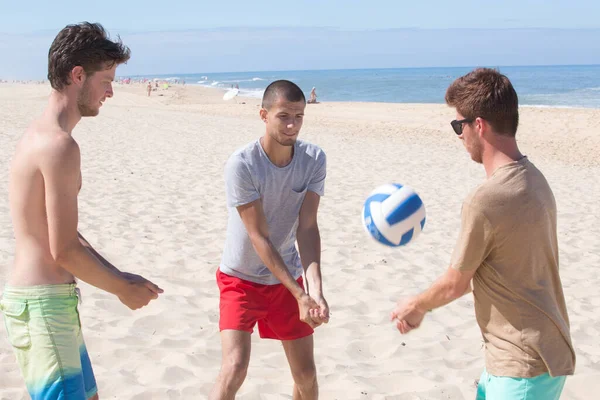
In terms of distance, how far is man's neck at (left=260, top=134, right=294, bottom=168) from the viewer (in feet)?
10.0

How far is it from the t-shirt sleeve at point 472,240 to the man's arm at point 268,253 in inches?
33.5

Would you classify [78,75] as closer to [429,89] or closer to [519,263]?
[519,263]

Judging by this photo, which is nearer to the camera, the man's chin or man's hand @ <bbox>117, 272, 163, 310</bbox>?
man's hand @ <bbox>117, 272, 163, 310</bbox>

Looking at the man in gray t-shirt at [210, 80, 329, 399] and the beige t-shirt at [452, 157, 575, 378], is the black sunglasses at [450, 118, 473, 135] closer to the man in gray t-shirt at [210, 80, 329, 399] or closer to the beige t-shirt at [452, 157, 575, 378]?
the beige t-shirt at [452, 157, 575, 378]

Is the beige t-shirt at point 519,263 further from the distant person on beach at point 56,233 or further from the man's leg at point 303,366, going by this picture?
the distant person on beach at point 56,233

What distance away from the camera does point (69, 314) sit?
2299 mm

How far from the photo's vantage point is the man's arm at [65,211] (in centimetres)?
212

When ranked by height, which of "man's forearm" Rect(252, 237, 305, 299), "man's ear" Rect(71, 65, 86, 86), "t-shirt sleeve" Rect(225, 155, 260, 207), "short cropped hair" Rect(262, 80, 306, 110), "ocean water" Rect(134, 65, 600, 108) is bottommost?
"man's forearm" Rect(252, 237, 305, 299)

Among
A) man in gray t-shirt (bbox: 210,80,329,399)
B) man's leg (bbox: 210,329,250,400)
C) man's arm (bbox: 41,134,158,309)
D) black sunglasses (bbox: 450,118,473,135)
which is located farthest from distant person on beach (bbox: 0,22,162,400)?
black sunglasses (bbox: 450,118,473,135)

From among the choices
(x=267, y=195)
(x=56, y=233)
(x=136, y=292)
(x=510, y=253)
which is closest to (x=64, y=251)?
(x=56, y=233)

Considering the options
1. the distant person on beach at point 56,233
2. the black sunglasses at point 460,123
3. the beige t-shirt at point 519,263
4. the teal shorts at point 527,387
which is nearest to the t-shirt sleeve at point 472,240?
the beige t-shirt at point 519,263

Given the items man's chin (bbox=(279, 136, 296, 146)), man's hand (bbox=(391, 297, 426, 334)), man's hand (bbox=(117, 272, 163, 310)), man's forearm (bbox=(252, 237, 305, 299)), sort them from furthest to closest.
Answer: man's chin (bbox=(279, 136, 296, 146))
man's forearm (bbox=(252, 237, 305, 299))
man's hand (bbox=(391, 297, 426, 334))
man's hand (bbox=(117, 272, 163, 310))

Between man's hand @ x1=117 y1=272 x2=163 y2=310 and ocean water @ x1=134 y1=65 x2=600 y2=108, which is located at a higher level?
ocean water @ x1=134 y1=65 x2=600 y2=108

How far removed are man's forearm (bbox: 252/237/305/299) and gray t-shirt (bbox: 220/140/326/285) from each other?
0.45 feet
